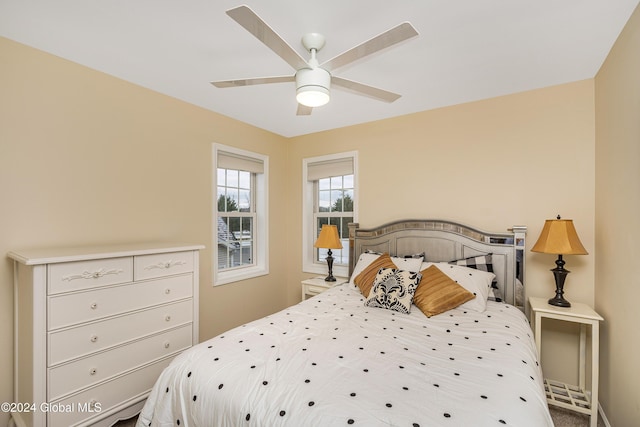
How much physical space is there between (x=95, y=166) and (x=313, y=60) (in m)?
1.85

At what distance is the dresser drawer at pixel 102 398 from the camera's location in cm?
170

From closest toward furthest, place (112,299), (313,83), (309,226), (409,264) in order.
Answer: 1. (313,83)
2. (112,299)
3. (409,264)
4. (309,226)

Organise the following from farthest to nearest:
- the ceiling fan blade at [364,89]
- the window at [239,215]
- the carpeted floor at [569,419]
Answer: the window at [239,215] < the carpeted floor at [569,419] < the ceiling fan blade at [364,89]

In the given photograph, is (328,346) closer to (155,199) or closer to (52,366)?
(52,366)

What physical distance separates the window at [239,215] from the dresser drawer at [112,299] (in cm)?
80

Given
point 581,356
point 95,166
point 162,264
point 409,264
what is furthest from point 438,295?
point 95,166

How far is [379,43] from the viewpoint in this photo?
1.37 metres

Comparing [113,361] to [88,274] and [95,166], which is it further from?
[95,166]

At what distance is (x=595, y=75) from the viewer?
2.29 metres

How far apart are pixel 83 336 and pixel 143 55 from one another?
1893 mm

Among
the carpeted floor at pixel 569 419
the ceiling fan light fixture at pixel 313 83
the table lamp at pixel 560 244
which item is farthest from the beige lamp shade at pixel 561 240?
the ceiling fan light fixture at pixel 313 83

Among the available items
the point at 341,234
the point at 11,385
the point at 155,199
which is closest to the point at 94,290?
the point at 11,385

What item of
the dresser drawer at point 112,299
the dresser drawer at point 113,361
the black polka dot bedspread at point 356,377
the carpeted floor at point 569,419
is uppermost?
the dresser drawer at point 112,299

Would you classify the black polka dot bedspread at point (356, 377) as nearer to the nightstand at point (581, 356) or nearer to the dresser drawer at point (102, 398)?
the nightstand at point (581, 356)
